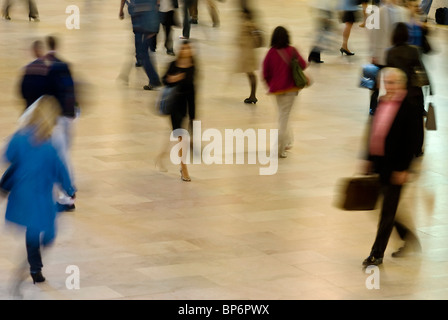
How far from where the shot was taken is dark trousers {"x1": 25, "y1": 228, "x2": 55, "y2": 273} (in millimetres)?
8414

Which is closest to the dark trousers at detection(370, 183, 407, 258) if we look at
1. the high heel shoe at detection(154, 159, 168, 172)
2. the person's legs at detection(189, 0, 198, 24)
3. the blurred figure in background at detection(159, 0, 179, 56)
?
the high heel shoe at detection(154, 159, 168, 172)

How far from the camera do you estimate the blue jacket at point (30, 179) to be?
8.30 m

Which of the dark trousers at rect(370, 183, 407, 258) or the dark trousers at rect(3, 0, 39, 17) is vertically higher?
the dark trousers at rect(370, 183, 407, 258)

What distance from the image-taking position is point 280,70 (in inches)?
516

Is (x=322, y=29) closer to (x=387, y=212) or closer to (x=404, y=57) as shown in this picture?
(x=404, y=57)

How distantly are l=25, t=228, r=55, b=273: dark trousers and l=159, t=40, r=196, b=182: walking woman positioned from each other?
3.71 metres

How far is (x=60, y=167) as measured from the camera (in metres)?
8.41

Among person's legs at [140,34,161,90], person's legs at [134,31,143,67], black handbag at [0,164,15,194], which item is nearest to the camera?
black handbag at [0,164,15,194]

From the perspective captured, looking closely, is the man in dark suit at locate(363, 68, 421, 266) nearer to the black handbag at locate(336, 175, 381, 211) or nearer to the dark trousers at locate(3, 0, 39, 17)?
the black handbag at locate(336, 175, 381, 211)

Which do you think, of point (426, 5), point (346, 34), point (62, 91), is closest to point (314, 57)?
point (346, 34)

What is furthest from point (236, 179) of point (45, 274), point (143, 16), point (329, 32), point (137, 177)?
point (329, 32)

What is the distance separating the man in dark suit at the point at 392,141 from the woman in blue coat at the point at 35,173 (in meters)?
2.77

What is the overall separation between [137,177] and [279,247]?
9.44 feet
